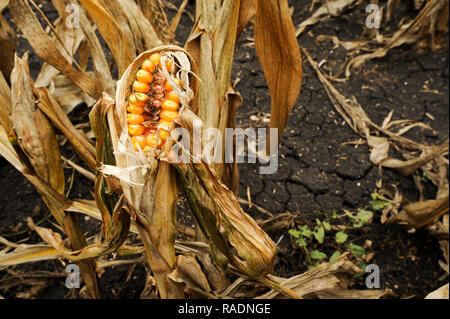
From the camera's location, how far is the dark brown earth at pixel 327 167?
1.51 m

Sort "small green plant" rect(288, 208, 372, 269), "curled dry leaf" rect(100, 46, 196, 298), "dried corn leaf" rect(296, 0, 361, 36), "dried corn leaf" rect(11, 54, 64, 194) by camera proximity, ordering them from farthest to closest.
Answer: "dried corn leaf" rect(296, 0, 361, 36) → "small green plant" rect(288, 208, 372, 269) → "dried corn leaf" rect(11, 54, 64, 194) → "curled dry leaf" rect(100, 46, 196, 298)

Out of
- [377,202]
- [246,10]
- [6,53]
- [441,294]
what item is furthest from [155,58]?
[377,202]

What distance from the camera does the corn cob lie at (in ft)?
2.77

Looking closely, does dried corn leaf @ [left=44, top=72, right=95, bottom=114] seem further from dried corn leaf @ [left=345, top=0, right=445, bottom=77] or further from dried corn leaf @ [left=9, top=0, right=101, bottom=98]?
dried corn leaf @ [left=345, top=0, right=445, bottom=77]

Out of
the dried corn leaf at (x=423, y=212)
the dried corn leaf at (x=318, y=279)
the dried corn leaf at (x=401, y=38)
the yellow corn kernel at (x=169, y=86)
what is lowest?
the dried corn leaf at (x=318, y=279)

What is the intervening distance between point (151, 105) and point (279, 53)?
463mm

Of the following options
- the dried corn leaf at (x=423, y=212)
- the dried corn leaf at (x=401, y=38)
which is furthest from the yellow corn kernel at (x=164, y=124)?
the dried corn leaf at (x=401, y=38)

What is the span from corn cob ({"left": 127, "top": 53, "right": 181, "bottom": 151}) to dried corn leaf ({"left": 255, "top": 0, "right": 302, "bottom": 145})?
0.36 m

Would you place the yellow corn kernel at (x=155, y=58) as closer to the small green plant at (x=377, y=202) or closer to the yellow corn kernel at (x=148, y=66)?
the yellow corn kernel at (x=148, y=66)

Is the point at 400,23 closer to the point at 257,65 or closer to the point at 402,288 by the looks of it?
the point at 257,65

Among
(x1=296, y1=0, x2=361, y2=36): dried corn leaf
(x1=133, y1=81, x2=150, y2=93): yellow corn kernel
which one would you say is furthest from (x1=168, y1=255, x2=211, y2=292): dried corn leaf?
(x1=296, y1=0, x2=361, y2=36): dried corn leaf

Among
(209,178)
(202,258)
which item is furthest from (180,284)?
(209,178)

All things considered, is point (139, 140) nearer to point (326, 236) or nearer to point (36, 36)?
point (36, 36)

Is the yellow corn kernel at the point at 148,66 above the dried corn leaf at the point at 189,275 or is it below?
above
